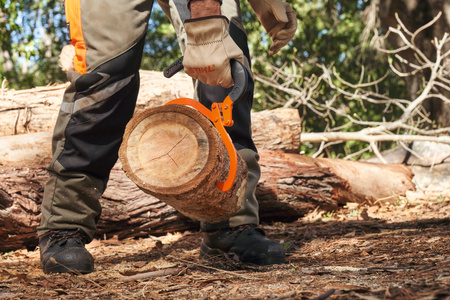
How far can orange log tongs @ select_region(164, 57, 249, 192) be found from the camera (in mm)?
1757

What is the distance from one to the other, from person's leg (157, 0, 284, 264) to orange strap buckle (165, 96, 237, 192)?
396 mm

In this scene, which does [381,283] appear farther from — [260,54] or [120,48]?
[260,54]

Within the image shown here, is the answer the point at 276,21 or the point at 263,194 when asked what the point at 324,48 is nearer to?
the point at 263,194

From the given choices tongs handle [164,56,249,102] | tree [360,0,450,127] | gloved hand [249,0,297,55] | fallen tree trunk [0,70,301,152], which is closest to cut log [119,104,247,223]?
tongs handle [164,56,249,102]

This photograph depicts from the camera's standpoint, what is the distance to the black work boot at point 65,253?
196 centimetres

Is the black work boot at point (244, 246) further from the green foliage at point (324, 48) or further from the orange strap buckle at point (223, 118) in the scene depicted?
the green foliage at point (324, 48)

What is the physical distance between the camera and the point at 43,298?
4.96 feet

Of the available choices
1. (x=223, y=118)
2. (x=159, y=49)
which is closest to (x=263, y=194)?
(x=223, y=118)

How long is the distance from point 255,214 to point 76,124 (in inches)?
36.8

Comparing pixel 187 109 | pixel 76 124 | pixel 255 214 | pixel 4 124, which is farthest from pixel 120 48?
pixel 4 124

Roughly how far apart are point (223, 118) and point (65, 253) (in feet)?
2.92

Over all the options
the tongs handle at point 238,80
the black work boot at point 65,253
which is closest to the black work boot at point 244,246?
the black work boot at point 65,253

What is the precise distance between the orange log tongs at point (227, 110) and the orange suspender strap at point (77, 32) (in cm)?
55

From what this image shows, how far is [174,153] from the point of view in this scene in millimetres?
1736
